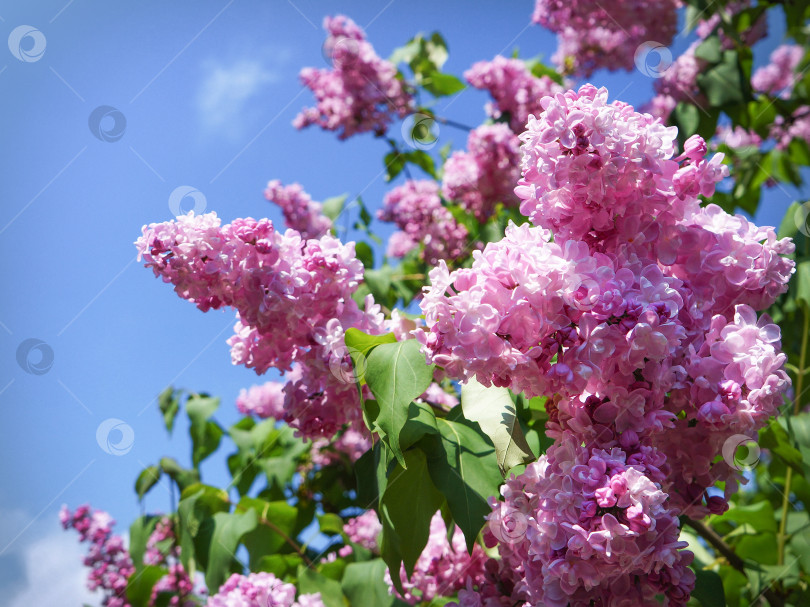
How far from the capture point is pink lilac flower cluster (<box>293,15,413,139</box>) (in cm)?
385

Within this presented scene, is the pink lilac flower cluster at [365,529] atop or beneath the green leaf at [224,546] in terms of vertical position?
beneath

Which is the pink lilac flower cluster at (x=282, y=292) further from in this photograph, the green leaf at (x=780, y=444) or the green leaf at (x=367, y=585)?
the green leaf at (x=780, y=444)

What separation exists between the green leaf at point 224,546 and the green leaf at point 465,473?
100 cm

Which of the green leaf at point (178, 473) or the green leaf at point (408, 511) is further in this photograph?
the green leaf at point (178, 473)

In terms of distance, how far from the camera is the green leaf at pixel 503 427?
1.30 m

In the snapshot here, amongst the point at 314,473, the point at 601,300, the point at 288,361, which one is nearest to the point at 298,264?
the point at 288,361

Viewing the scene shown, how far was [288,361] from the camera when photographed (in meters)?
1.79

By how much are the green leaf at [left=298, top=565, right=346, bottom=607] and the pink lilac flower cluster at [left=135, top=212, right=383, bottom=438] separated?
59 cm

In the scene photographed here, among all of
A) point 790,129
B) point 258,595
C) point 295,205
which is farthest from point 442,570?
point 790,129

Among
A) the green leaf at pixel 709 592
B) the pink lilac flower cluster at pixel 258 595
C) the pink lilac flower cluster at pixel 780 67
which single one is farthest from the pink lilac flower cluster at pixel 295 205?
the pink lilac flower cluster at pixel 780 67

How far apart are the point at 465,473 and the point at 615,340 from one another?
0.40 meters

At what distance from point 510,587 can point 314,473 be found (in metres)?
2.02

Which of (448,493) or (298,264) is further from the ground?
(298,264)

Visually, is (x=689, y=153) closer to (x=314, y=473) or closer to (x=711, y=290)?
(x=711, y=290)
